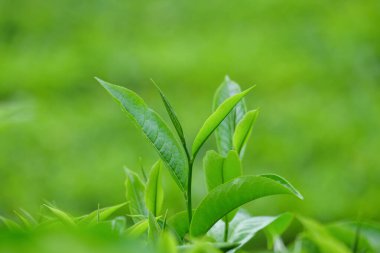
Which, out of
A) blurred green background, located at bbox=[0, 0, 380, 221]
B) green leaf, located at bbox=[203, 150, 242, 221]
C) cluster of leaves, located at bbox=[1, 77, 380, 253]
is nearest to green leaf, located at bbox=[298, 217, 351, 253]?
cluster of leaves, located at bbox=[1, 77, 380, 253]

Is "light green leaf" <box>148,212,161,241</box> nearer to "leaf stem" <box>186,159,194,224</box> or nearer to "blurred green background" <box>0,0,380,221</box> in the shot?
"leaf stem" <box>186,159,194,224</box>

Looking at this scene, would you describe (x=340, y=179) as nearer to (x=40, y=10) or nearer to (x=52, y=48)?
(x=52, y=48)

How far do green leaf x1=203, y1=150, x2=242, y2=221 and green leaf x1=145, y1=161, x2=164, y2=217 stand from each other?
2.1 inches

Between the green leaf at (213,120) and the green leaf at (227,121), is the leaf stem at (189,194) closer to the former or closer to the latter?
the green leaf at (213,120)

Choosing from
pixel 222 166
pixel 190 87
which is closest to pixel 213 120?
pixel 222 166

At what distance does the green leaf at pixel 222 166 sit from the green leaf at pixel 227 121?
0.09 m

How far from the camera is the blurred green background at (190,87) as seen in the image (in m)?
3.43

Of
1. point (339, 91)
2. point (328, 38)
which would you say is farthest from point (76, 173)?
point (328, 38)

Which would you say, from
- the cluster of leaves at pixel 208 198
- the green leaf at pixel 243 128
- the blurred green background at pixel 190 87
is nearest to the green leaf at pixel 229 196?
the cluster of leaves at pixel 208 198

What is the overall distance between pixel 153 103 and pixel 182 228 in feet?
11.0

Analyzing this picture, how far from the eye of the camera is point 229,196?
694mm

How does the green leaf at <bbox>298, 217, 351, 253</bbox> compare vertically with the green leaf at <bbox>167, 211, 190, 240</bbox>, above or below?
above

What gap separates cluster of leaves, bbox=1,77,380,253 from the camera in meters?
0.67

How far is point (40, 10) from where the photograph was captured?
5.15 metres
